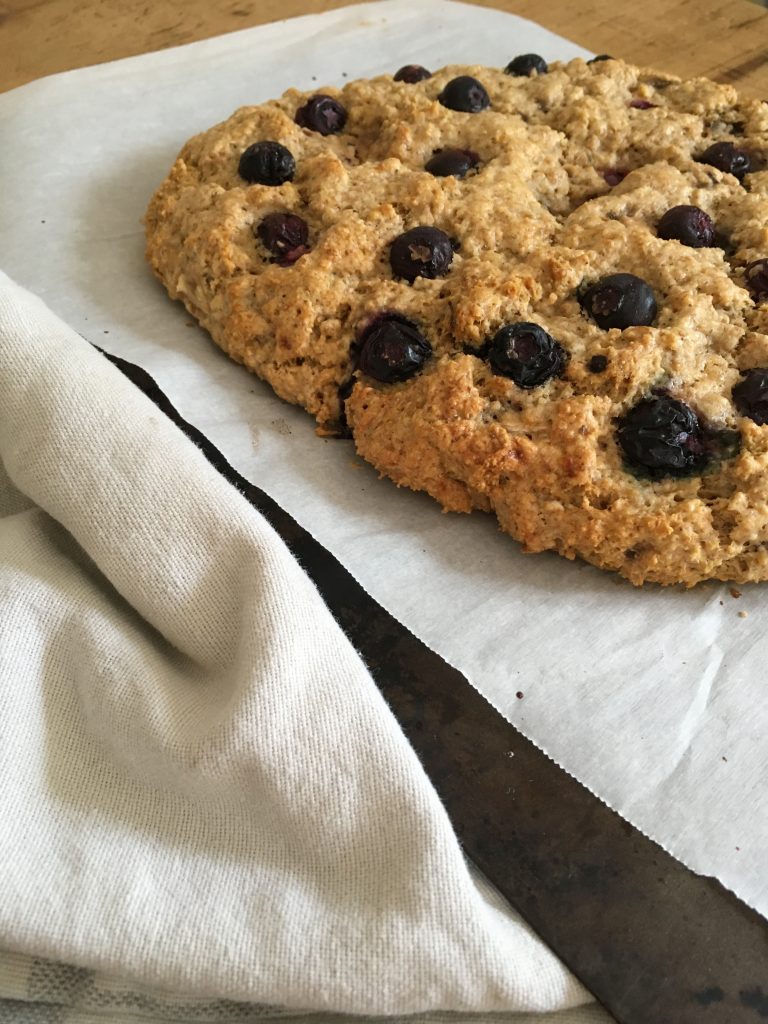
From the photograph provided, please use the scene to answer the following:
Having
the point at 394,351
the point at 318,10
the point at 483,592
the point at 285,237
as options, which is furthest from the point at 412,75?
the point at 483,592

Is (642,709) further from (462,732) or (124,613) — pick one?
(124,613)

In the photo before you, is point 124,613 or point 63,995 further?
point 124,613

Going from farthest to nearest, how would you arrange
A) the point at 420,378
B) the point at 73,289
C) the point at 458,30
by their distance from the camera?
the point at 458,30
the point at 73,289
the point at 420,378

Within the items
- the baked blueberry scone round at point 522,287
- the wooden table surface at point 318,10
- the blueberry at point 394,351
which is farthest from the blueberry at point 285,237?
the wooden table surface at point 318,10

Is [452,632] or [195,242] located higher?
[195,242]

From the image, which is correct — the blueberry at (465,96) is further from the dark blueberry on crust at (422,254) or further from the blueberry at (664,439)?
the blueberry at (664,439)

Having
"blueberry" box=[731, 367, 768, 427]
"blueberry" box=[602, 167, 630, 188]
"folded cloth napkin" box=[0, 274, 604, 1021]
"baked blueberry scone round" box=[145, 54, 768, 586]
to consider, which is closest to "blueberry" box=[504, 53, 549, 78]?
"baked blueberry scone round" box=[145, 54, 768, 586]

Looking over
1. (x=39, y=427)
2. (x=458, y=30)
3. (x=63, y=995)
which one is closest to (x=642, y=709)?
(x=63, y=995)

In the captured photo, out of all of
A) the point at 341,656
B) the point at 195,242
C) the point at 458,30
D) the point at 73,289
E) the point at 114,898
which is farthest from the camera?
the point at 458,30
